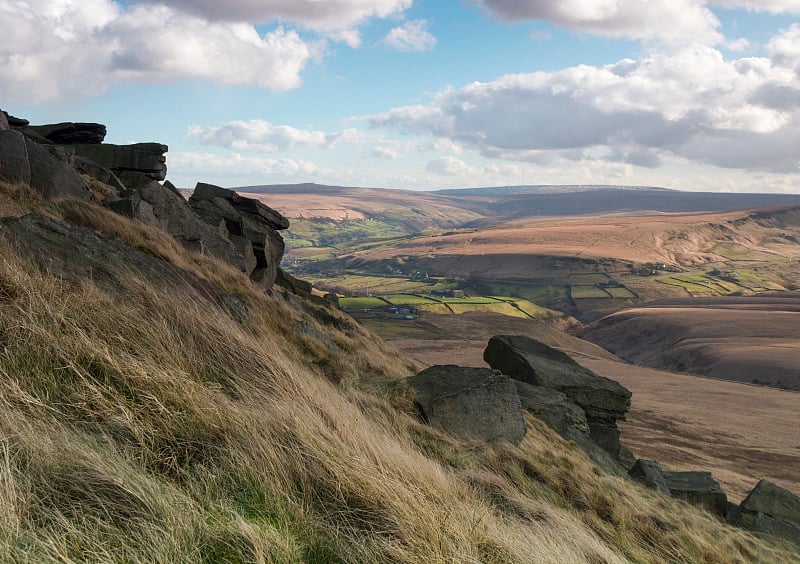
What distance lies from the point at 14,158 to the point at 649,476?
21074mm

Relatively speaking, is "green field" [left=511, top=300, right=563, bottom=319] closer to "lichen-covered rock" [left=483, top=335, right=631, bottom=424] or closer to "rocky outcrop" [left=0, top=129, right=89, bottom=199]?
"lichen-covered rock" [left=483, top=335, right=631, bottom=424]

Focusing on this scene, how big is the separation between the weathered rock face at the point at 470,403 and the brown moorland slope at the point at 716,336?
73.3m

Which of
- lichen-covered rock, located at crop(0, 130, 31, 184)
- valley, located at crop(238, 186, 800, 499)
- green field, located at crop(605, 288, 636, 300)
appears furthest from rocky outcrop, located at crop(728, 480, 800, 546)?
green field, located at crop(605, 288, 636, 300)

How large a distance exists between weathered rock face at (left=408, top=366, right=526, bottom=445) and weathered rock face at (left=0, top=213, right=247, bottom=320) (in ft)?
13.4

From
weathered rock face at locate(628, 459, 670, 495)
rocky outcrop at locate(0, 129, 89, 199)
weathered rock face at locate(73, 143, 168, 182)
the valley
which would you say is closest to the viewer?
rocky outcrop at locate(0, 129, 89, 199)

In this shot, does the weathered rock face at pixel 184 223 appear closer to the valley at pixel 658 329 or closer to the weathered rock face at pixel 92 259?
the weathered rock face at pixel 92 259

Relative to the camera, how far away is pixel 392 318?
339ft

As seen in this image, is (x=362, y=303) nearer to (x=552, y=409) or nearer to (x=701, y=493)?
(x=552, y=409)

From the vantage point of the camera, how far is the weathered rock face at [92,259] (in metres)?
7.51

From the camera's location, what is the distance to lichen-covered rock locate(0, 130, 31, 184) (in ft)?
48.3

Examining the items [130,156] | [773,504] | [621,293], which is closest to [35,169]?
[130,156]

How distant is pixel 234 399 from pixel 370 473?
6.17ft

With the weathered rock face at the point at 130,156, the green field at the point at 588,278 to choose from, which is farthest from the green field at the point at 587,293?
the weathered rock face at the point at 130,156

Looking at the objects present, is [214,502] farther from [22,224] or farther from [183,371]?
[22,224]
